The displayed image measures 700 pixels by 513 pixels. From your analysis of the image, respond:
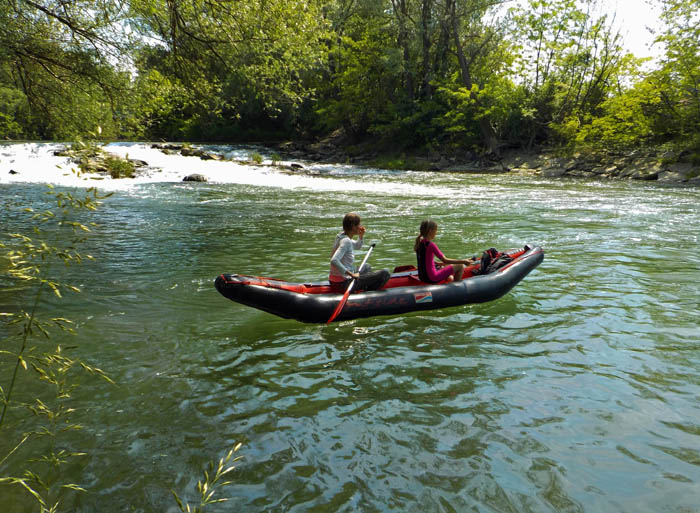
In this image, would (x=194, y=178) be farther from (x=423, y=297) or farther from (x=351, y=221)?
(x=423, y=297)

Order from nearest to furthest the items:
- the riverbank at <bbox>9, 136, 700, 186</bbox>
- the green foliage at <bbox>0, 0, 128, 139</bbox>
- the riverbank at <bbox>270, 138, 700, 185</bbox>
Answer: the green foliage at <bbox>0, 0, 128, 139</bbox> < the riverbank at <bbox>9, 136, 700, 186</bbox> < the riverbank at <bbox>270, 138, 700, 185</bbox>

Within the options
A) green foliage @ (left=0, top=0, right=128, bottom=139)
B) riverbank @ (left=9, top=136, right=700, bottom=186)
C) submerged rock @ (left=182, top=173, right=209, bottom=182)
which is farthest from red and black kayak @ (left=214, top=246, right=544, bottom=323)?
submerged rock @ (left=182, top=173, right=209, bottom=182)

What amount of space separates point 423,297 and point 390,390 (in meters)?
1.77

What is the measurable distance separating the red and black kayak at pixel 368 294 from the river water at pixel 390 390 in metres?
0.19

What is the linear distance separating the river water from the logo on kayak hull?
0.70 ft

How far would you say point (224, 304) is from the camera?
5719mm

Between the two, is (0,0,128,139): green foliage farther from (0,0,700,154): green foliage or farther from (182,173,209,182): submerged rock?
(182,173,209,182): submerged rock

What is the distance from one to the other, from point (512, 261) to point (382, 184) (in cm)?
1351

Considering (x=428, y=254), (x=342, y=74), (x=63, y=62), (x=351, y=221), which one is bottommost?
(x=428, y=254)

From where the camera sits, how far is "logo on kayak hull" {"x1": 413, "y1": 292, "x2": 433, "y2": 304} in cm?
528

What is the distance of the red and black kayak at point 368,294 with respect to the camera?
483 cm

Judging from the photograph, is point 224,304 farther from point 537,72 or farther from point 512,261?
point 537,72

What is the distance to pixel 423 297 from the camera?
5305 millimetres

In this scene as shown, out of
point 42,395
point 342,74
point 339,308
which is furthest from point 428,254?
point 342,74
